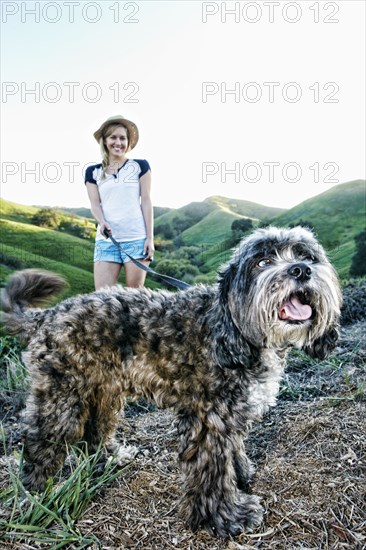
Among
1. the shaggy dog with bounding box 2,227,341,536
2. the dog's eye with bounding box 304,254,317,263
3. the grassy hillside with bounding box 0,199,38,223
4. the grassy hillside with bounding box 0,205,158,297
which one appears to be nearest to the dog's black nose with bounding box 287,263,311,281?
the shaggy dog with bounding box 2,227,341,536

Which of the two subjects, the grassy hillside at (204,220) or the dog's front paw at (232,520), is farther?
the grassy hillside at (204,220)

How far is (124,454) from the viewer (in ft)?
13.6

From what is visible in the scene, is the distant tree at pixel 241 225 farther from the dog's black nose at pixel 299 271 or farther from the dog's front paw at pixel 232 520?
the dog's front paw at pixel 232 520

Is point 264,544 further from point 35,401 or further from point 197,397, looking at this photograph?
point 35,401

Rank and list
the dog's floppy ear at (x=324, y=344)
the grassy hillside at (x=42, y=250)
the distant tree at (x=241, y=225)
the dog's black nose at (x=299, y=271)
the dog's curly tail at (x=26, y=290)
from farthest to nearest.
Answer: the distant tree at (x=241, y=225) < the grassy hillside at (x=42, y=250) < the dog's curly tail at (x=26, y=290) < the dog's floppy ear at (x=324, y=344) < the dog's black nose at (x=299, y=271)

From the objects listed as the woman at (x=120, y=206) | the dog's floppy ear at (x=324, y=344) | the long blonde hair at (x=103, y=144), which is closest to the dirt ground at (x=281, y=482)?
the dog's floppy ear at (x=324, y=344)

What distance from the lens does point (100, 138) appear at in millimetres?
6188

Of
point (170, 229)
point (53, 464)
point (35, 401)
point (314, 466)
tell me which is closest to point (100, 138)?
point (35, 401)

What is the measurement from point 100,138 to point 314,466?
4836 mm

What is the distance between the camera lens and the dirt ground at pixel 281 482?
10.4 ft

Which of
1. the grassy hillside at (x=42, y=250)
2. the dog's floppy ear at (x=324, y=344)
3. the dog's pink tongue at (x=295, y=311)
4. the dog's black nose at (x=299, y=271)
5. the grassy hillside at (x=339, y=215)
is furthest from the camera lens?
the grassy hillside at (x=339, y=215)

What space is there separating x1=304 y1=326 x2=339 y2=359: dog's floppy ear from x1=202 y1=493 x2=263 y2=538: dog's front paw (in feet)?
4.26

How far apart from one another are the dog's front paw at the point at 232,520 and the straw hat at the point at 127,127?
4813 millimetres

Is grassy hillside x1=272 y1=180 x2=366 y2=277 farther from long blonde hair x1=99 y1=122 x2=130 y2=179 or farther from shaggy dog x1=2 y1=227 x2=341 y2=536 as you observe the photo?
shaggy dog x1=2 y1=227 x2=341 y2=536
